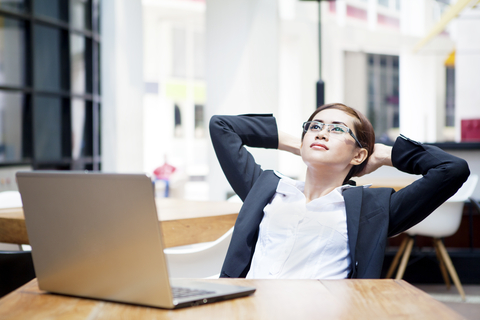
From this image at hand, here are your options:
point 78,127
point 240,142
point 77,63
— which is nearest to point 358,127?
point 240,142

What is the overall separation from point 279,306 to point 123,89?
15.9 ft

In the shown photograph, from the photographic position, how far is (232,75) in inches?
158

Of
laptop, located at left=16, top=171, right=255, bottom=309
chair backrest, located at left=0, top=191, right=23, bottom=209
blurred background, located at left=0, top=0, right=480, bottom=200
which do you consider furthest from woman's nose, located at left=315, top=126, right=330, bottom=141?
blurred background, located at left=0, top=0, right=480, bottom=200

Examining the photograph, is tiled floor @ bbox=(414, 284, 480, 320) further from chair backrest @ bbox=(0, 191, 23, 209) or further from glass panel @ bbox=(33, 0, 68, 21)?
glass panel @ bbox=(33, 0, 68, 21)

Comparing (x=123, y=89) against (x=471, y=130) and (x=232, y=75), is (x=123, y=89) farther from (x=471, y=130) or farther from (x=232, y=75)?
(x=471, y=130)

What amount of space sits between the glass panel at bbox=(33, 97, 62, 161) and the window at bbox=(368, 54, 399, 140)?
21.9ft

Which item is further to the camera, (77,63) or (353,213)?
(77,63)

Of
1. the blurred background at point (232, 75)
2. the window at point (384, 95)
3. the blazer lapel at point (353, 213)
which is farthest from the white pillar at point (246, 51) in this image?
the window at point (384, 95)

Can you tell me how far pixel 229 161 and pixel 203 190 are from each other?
8.60 m

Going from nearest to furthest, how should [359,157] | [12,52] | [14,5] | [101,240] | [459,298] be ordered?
[101,240], [359,157], [459,298], [14,5], [12,52]

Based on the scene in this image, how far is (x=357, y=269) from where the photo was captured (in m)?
1.32

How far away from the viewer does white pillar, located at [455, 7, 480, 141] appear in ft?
18.2

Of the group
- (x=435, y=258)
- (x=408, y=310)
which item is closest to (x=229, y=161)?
(x=408, y=310)

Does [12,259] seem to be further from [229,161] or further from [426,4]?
[426,4]
